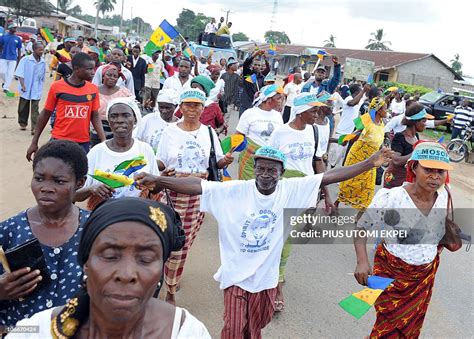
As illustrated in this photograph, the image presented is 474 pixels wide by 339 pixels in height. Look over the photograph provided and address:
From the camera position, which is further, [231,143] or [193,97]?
[231,143]

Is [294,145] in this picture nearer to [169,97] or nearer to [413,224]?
[169,97]

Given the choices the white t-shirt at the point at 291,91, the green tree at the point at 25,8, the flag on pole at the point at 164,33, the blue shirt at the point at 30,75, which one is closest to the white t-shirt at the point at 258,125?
the flag on pole at the point at 164,33

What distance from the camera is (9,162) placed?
7.74 meters

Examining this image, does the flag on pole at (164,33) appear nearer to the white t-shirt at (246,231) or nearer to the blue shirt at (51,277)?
the white t-shirt at (246,231)

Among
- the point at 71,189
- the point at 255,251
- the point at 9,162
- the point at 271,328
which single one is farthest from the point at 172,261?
the point at 9,162

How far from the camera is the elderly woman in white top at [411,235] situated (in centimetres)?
313

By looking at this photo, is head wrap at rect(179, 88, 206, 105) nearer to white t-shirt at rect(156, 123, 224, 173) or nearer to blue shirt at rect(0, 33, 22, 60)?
white t-shirt at rect(156, 123, 224, 173)

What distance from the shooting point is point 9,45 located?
43.3 feet

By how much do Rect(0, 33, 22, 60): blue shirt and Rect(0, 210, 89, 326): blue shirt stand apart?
1298 cm

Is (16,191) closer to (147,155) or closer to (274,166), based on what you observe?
(147,155)

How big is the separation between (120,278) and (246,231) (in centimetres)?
170

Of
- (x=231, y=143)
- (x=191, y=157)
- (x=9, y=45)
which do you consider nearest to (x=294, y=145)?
(x=231, y=143)

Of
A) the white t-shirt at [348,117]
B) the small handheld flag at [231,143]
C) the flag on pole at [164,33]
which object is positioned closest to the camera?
the small handheld flag at [231,143]

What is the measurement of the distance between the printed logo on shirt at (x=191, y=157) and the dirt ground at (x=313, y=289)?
126 cm
